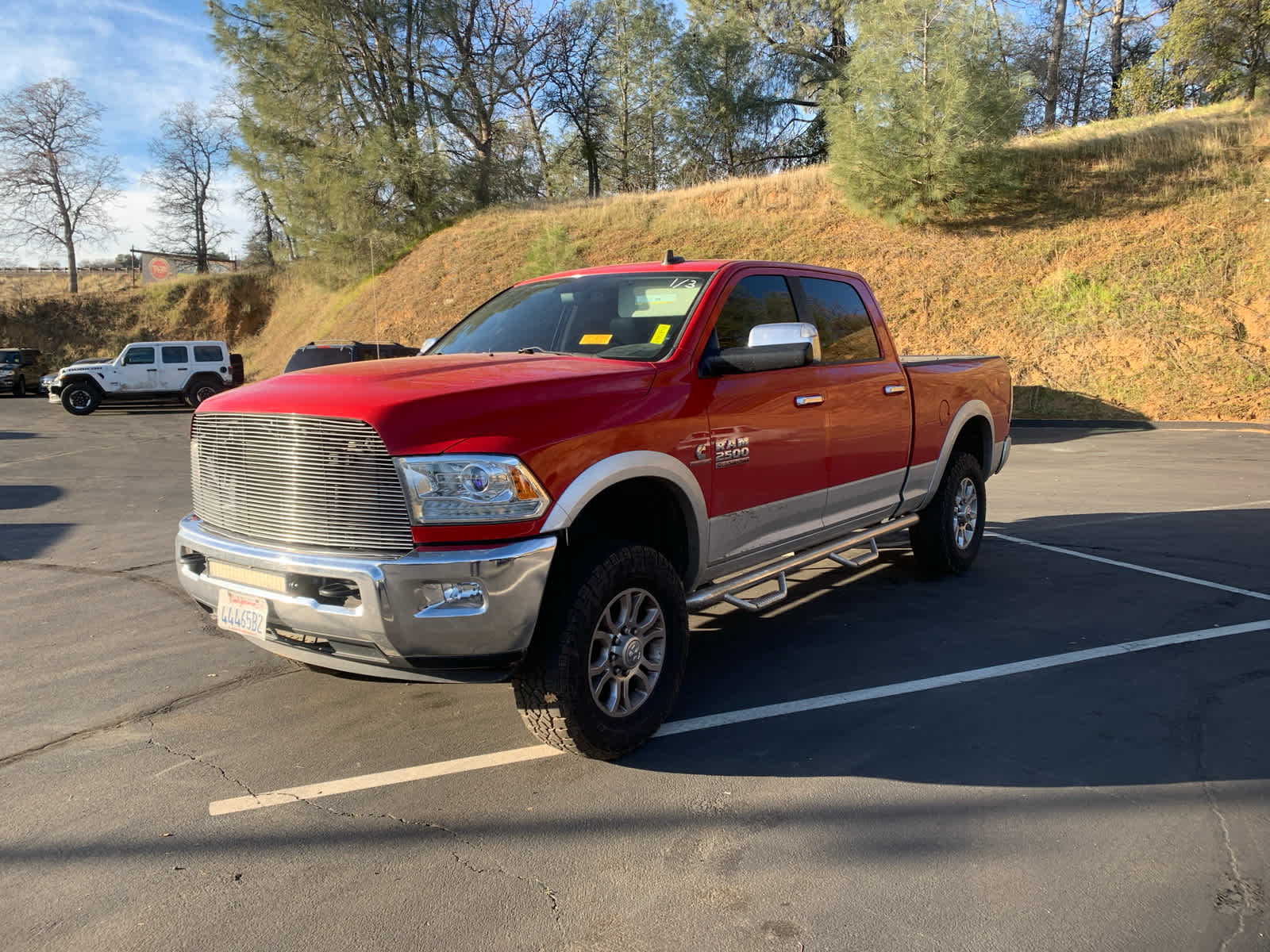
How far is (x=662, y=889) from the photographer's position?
279 centimetres

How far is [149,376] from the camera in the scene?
2569 cm

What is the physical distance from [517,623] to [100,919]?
59.3 inches

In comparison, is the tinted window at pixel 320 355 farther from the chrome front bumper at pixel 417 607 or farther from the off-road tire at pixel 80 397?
the chrome front bumper at pixel 417 607

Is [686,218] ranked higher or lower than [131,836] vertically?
higher

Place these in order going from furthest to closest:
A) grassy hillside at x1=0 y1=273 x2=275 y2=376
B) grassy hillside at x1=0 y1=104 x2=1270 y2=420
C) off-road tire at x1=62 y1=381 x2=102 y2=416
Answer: grassy hillside at x1=0 y1=273 x2=275 y2=376 → off-road tire at x1=62 y1=381 x2=102 y2=416 → grassy hillside at x1=0 y1=104 x2=1270 y2=420

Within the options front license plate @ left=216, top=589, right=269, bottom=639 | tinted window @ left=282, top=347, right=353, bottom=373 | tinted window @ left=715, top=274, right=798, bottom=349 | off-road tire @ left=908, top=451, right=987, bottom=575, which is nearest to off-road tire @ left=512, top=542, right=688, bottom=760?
front license plate @ left=216, top=589, right=269, bottom=639

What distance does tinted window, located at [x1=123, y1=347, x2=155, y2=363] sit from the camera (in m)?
25.6

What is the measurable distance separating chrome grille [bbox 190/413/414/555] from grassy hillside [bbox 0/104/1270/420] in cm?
1870

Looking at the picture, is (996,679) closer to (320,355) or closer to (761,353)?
(761,353)

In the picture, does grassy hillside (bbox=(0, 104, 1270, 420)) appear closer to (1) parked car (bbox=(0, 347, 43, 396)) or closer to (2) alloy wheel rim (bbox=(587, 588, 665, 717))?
(1) parked car (bbox=(0, 347, 43, 396))

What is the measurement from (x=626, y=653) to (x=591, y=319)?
1.80 metres

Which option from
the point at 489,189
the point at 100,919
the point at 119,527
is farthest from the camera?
the point at 489,189

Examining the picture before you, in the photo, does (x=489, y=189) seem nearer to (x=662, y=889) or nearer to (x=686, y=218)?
(x=686, y=218)

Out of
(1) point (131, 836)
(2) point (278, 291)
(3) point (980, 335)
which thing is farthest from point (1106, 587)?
(2) point (278, 291)
